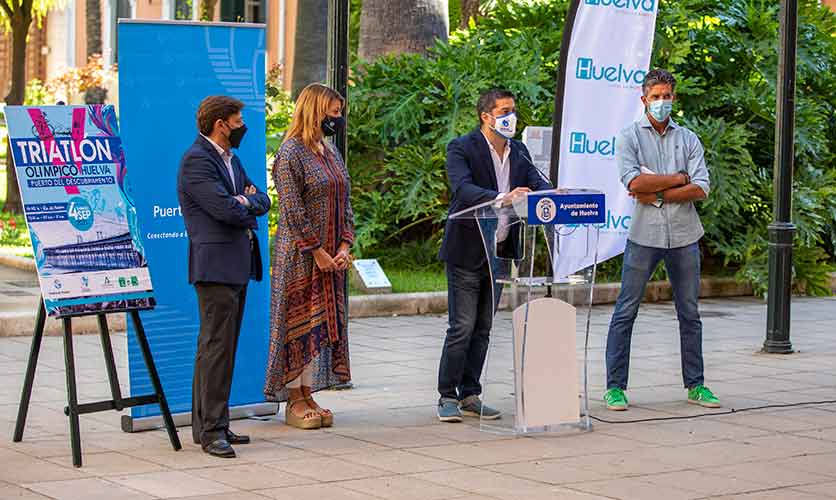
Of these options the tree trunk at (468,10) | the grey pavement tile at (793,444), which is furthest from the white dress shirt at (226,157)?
the tree trunk at (468,10)

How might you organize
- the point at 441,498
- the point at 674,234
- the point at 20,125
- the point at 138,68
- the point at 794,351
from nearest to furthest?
1. the point at 441,498
2. the point at 20,125
3. the point at 138,68
4. the point at 674,234
5. the point at 794,351

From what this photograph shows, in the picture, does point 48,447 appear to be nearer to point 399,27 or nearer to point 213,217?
point 213,217

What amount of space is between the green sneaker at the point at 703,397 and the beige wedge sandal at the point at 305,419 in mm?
2433

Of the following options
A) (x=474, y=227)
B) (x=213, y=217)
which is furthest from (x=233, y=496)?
(x=474, y=227)

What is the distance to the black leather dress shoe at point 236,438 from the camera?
759 cm

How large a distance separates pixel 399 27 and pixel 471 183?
27.1 ft

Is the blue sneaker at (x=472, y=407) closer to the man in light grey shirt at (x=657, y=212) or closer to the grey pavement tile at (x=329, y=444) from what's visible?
the man in light grey shirt at (x=657, y=212)

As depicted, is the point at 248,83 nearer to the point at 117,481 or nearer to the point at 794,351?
the point at 117,481

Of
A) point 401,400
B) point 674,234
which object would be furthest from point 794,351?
point 401,400

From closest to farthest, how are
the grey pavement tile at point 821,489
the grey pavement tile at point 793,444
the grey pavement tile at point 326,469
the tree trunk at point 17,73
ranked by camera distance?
the grey pavement tile at point 821,489, the grey pavement tile at point 326,469, the grey pavement tile at point 793,444, the tree trunk at point 17,73

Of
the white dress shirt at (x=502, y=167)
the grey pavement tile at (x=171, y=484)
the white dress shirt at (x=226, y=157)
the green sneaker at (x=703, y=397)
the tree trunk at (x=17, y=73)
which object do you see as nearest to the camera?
the grey pavement tile at (x=171, y=484)

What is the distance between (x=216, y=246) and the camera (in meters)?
7.39

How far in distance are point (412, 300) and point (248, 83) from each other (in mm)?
5297

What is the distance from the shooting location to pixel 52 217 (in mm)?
7344
